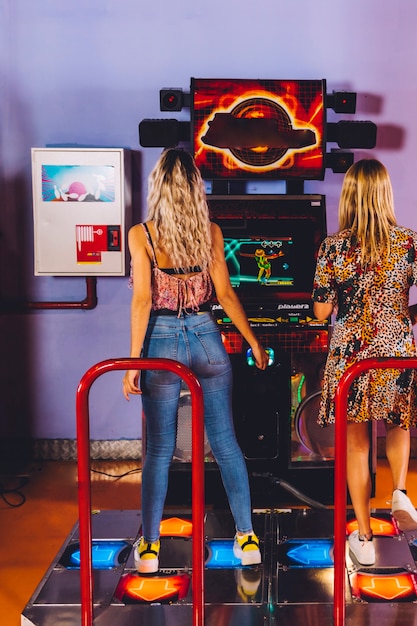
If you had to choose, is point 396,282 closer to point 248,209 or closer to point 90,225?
point 248,209

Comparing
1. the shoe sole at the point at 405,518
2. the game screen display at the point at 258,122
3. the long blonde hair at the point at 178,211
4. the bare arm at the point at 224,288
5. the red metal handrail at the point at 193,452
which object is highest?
the game screen display at the point at 258,122

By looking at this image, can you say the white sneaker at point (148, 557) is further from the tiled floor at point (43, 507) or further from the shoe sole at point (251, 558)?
the tiled floor at point (43, 507)

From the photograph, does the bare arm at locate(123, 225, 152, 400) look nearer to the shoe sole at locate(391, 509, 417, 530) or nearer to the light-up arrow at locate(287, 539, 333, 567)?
the light-up arrow at locate(287, 539, 333, 567)

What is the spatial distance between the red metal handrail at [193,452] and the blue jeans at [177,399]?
1.24 feet

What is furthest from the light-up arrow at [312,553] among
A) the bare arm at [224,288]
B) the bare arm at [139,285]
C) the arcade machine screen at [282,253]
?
the bare arm at [139,285]

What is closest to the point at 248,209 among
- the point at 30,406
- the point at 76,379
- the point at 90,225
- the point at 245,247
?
the point at 245,247

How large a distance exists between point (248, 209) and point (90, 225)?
105cm

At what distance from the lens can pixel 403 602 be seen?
107 inches

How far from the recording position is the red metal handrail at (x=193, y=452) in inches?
91.3

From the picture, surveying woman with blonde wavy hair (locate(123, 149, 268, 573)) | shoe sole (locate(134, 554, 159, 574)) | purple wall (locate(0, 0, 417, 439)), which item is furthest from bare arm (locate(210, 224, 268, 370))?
purple wall (locate(0, 0, 417, 439))

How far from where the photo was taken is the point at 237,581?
2.86 meters

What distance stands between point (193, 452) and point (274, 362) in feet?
4.92

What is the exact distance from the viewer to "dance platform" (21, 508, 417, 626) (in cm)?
264

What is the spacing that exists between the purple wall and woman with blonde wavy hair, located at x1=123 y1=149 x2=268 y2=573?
6.06ft
